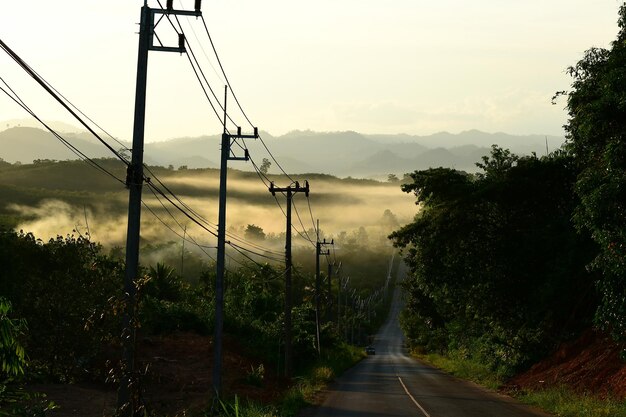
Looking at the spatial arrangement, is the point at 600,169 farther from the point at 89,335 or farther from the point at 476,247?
the point at 89,335

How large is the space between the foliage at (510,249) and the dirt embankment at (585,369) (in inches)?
68.2

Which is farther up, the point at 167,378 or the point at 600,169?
the point at 600,169

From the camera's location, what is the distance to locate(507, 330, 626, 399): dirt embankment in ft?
94.8

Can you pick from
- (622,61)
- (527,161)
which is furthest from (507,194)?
(622,61)

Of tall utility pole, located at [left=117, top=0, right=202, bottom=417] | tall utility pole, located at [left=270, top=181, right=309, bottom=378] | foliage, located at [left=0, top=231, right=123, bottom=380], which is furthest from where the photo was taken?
tall utility pole, located at [left=270, top=181, right=309, bottom=378]

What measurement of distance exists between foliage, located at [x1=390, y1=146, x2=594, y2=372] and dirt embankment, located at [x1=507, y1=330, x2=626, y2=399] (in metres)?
1.73

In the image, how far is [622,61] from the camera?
2506 centimetres

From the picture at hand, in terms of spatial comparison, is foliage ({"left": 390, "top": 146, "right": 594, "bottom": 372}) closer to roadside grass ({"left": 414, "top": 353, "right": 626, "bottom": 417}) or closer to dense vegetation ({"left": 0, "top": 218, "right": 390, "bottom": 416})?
roadside grass ({"left": 414, "top": 353, "right": 626, "bottom": 417})

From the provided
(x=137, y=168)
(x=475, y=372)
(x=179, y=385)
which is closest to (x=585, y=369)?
(x=475, y=372)

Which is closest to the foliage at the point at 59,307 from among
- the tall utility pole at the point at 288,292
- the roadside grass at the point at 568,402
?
the tall utility pole at the point at 288,292

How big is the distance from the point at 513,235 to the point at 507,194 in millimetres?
2133

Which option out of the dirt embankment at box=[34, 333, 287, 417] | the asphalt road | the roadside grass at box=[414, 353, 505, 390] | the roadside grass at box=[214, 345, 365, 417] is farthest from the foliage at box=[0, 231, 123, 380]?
the roadside grass at box=[414, 353, 505, 390]

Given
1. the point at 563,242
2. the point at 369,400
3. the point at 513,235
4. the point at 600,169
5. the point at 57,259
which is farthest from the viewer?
the point at 57,259

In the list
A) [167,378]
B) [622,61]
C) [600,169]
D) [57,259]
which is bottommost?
[167,378]
